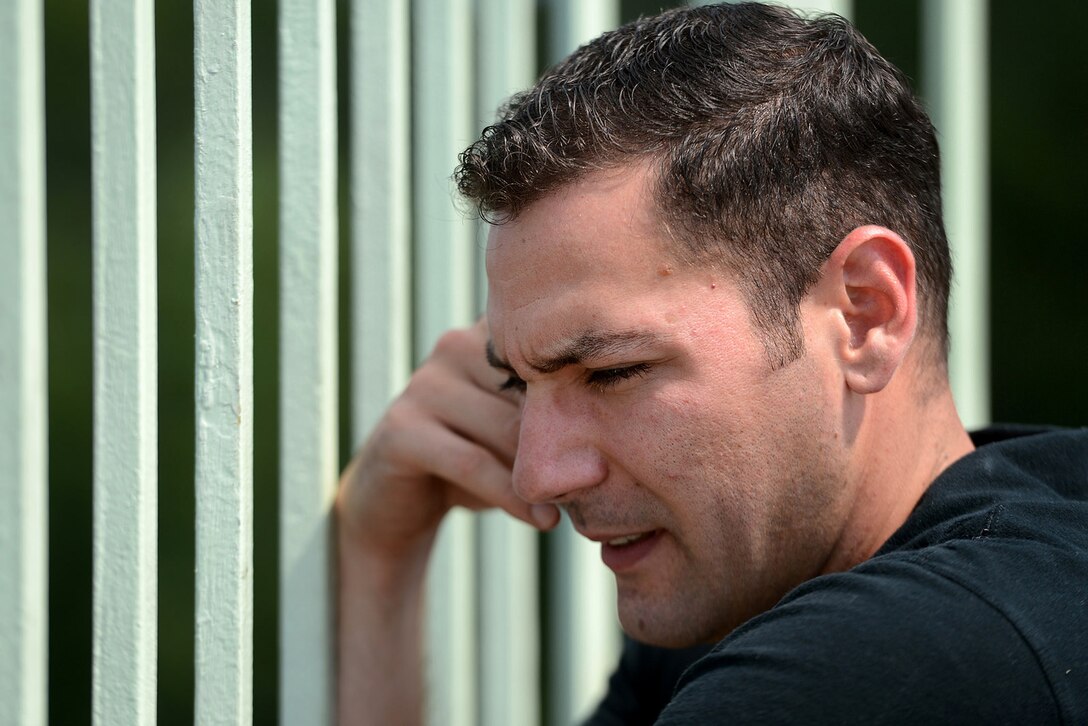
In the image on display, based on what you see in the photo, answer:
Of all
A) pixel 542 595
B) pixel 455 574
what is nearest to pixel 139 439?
pixel 455 574

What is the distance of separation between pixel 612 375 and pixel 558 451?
142mm

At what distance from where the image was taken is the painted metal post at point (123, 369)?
1684 mm

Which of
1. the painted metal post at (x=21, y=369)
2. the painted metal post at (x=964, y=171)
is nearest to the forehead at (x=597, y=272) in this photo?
the painted metal post at (x=21, y=369)

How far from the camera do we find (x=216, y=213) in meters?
1.67

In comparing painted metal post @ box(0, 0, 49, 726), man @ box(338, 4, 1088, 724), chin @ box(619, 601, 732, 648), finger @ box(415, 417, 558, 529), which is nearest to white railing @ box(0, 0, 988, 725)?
painted metal post @ box(0, 0, 49, 726)

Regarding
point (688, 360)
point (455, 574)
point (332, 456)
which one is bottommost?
point (455, 574)

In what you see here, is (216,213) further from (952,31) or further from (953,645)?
(952,31)

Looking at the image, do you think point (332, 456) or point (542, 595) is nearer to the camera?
point (332, 456)

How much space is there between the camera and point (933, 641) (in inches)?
54.6

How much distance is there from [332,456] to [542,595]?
417cm

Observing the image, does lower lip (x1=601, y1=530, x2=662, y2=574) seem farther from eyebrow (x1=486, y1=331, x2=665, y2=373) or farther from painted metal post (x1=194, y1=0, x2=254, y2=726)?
painted metal post (x1=194, y1=0, x2=254, y2=726)

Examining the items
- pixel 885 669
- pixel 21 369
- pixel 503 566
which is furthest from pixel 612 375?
pixel 503 566

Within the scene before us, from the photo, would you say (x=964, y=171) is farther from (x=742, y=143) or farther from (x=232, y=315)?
(x=232, y=315)

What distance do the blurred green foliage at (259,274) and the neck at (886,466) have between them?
3.32 meters
